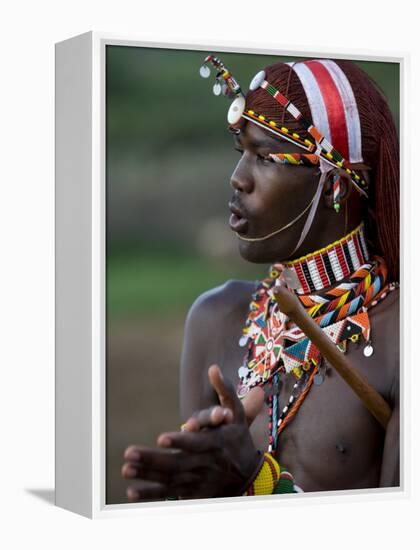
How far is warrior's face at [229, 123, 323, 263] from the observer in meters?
6.68

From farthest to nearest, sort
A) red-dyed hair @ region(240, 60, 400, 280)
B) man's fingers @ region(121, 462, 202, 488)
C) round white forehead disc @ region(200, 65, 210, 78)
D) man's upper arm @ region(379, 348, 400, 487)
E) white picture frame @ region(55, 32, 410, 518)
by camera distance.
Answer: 1. man's upper arm @ region(379, 348, 400, 487)
2. red-dyed hair @ region(240, 60, 400, 280)
3. round white forehead disc @ region(200, 65, 210, 78)
4. white picture frame @ region(55, 32, 410, 518)
5. man's fingers @ region(121, 462, 202, 488)

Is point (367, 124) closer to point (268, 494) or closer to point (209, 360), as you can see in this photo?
point (209, 360)

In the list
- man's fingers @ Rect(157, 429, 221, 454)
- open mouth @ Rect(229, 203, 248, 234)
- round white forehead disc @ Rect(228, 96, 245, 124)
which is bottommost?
man's fingers @ Rect(157, 429, 221, 454)

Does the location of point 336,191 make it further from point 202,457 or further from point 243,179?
point 202,457

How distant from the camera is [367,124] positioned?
22.4ft

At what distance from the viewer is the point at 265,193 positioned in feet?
21.9

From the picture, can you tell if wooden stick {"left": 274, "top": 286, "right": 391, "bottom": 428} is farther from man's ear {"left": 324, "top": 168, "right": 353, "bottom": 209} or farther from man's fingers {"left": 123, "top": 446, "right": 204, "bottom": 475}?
man's fingers {"left": 123, "top": 446, "right": 204, "bottom": 475}

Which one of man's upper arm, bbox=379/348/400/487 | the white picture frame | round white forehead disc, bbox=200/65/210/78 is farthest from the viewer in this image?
man's upper arm, bbox=379/348/400/487

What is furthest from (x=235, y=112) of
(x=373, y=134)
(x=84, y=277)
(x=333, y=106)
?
(x=84, y=277)

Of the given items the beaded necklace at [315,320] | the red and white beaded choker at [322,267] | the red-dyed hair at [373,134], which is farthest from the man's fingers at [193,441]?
the red-dyed hair at [373,134]

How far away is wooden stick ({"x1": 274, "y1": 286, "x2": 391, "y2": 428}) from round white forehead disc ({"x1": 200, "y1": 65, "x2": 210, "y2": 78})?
97cm

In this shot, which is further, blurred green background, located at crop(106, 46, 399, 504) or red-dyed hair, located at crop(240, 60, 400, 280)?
red-dyed hair, located at crop(240, 60, 400, 280)

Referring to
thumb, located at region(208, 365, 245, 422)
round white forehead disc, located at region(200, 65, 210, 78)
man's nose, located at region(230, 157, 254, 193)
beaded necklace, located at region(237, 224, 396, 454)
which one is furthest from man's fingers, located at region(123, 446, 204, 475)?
round white forehead disc, located at region(200, 65, 210, 78)

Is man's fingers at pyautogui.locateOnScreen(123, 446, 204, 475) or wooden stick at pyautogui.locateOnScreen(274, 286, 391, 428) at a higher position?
wooden stick at pyautogui.locateOnScreen(274, 286, 391, 428)
